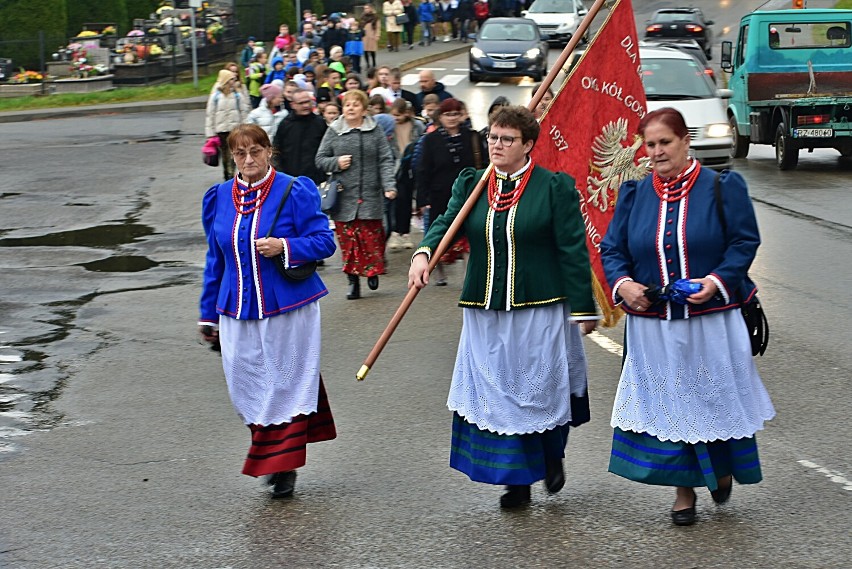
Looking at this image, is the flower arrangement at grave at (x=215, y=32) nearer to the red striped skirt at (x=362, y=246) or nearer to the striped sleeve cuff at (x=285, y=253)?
the red striped skirt at (x=362, y=246)

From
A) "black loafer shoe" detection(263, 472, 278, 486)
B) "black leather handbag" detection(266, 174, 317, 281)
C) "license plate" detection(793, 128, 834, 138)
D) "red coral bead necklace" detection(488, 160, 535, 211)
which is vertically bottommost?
"black loafer shoe" detection(263, 472, 278, 486)

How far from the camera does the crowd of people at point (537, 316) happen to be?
5.70 metres

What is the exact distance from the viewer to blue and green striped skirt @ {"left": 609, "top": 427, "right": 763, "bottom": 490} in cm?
568

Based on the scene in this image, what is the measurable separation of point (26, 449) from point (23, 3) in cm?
3269

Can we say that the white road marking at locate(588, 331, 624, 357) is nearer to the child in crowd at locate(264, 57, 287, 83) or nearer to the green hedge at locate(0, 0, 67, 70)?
the child in crowd at locate(264, 57, 287, 83)

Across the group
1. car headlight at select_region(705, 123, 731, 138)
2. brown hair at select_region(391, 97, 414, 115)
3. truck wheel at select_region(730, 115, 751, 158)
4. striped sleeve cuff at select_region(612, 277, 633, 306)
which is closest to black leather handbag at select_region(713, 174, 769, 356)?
striped sleeve cuff at select_region(612, 277, 633, 306)

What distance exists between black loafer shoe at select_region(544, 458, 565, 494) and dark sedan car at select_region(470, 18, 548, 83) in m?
29.8

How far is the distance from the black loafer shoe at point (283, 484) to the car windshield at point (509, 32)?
1203 inches

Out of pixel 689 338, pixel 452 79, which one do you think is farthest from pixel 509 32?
pixel 689 338

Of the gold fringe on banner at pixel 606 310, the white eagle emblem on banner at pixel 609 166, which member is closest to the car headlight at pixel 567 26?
the white eagle emblem on banner at pixel 609 166

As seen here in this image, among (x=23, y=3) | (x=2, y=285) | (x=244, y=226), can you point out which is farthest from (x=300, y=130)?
(x=23, y=3)

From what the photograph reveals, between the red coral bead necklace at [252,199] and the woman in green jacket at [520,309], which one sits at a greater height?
the red coral bead necklace at [252,199]

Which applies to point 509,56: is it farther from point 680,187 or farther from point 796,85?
point 680,187

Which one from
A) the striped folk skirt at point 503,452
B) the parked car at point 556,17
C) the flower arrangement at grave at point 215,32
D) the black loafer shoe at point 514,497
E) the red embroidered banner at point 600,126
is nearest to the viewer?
the striped folk skirt at point 503,452
